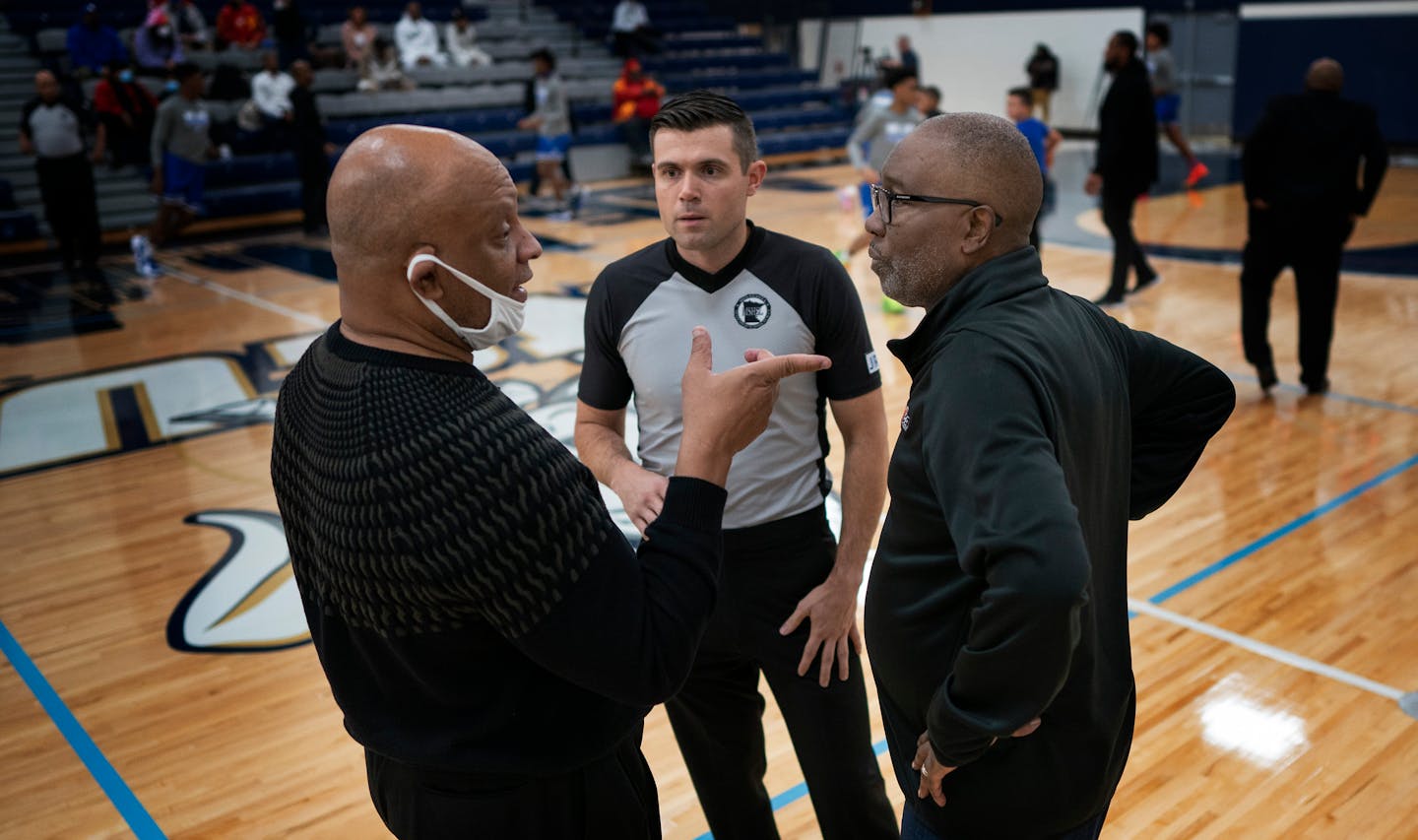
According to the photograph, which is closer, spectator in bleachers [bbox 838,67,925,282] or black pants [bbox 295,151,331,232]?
spectator in bleachers [bbox 838,67,925,282]

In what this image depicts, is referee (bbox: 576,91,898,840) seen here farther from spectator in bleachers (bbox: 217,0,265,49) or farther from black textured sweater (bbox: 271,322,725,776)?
spectator in bleachers (bbox: 217,0,265,49)

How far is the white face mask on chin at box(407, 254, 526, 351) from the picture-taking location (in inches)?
60.2

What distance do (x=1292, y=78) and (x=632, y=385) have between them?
19316mm

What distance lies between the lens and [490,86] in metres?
19.9

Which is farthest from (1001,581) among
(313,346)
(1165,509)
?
(1165,509)

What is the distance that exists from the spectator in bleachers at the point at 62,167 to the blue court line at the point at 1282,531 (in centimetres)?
1083

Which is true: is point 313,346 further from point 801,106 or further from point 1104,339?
point 801,106

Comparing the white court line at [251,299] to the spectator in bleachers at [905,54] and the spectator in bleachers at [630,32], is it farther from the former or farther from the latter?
the spectator in bleachers at [905,54]

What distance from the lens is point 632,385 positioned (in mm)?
2777

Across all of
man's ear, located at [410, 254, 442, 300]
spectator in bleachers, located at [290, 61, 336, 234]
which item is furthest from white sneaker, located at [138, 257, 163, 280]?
man's ear, located at [410, 254, 442, 300]

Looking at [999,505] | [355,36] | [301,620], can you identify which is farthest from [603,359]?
[355,36]

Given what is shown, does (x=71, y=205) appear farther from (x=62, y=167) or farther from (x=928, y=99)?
(x=928, y=99)

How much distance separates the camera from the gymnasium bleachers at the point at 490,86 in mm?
15680

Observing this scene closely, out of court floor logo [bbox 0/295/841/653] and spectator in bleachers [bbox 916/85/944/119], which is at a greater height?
spectator in bleachers [bbox 916/85/944/119]
